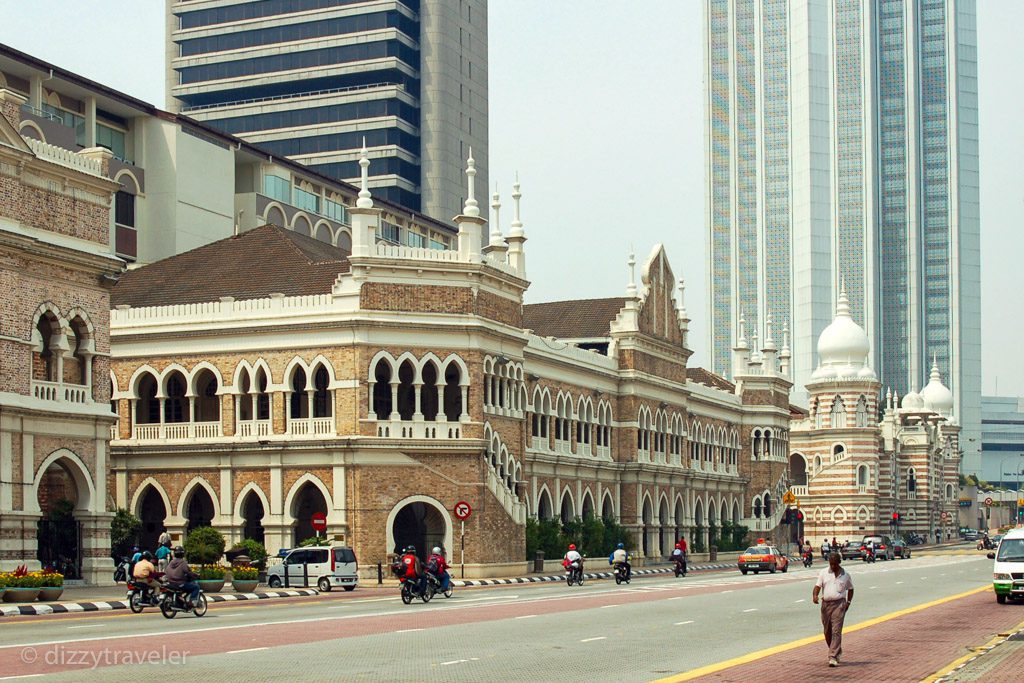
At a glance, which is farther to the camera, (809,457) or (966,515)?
(966,515)

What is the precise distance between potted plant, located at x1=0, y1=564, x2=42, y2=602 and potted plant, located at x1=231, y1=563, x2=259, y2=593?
7.68 m

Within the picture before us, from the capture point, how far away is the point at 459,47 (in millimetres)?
134875

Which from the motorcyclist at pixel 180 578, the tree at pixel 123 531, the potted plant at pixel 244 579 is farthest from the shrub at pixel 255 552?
the motorcyclist at pixel 180 578

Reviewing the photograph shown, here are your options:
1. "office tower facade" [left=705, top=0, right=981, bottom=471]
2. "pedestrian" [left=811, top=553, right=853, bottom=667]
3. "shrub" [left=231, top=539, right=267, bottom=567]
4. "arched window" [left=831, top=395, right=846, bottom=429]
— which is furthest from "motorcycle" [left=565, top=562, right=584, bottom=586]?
"office tower facade" [left=705, top=0, right=981, bottom=471]

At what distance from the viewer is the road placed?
68.4 ft

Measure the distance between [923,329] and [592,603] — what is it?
16805cm

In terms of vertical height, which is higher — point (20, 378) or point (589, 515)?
point (20, 378)

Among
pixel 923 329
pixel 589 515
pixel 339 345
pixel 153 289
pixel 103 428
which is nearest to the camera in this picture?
pixel 103 428

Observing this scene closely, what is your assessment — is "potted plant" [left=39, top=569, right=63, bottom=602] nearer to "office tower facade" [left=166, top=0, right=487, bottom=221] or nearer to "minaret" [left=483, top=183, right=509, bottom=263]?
"minaret" [left=483, top=183, right=509, bottom=263]

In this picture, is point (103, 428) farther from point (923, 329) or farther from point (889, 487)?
point (923, 329)

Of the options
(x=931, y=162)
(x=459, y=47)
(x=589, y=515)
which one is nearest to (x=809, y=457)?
(x=459, y=47)

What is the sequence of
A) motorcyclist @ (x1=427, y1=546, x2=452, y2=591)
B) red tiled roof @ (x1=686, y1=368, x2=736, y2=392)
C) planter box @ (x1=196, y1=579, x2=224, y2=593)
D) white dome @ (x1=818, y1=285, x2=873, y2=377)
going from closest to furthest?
motorcyclist @ (x1=427, y1=546, x2=452, y2=591) → planter box @ (x1=196, y1=579, x2=224, y2=593) → red tiled roof @ (x1=686, y1=368, x2=736, y2=392) → white dome @ (x1=818, y1=285, x2=873, y2=377)

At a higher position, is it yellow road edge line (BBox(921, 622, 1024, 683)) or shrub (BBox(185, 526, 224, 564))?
yellow road edge line (BBox(921, 622, 1024, 683))

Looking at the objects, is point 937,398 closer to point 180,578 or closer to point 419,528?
point 419,528
